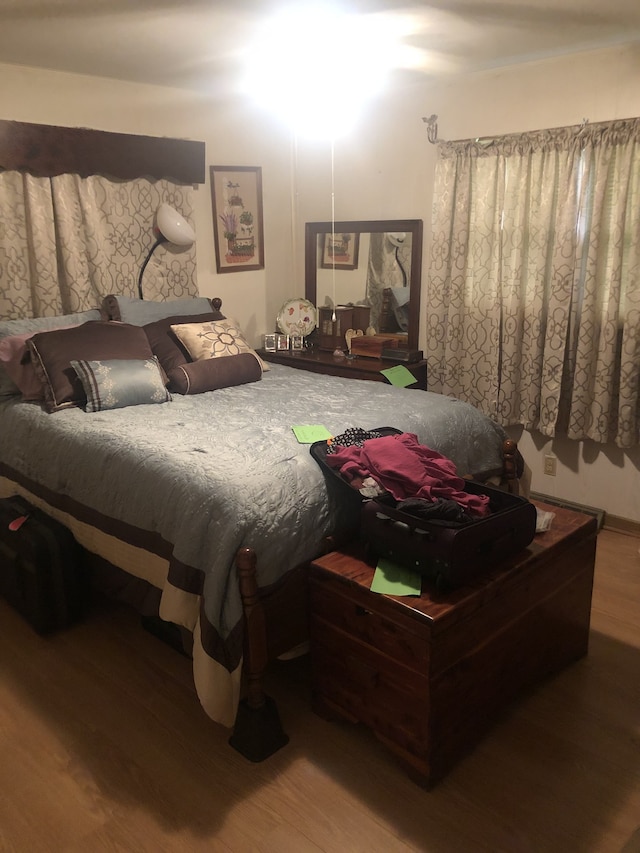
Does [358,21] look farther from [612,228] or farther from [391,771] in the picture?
[391,771]

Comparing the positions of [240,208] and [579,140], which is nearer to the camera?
[579,140]

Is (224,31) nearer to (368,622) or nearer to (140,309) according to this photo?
(140,309)

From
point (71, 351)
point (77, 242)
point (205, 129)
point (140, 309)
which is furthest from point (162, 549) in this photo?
point (205, 129)

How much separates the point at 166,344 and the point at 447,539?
202 centimetres

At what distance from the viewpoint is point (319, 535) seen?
2043 millimetres

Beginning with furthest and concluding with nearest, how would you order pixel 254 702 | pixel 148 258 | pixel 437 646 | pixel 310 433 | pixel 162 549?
pixel 148 258 < pixel 310 433 < pixel 162 549 < pixel 254 702 < pixel 437 646

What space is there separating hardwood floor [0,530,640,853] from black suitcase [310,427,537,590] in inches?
22.7

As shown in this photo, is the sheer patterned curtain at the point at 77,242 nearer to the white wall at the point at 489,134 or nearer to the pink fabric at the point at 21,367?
the pink fabric at the point at 21,367

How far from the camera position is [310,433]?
7.74ft

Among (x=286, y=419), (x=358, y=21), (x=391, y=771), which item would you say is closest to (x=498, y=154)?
(x=358, y=21)

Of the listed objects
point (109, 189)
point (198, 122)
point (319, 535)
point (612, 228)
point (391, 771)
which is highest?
point (198, 122)

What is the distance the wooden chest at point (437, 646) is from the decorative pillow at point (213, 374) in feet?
4.45

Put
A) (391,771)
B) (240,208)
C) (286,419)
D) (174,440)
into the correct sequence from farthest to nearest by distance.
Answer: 1. (240,208)
2. (286,419)
3. (174,440)
4. (391,771)

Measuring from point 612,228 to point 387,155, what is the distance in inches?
56.9
